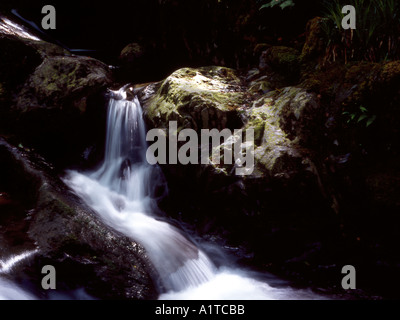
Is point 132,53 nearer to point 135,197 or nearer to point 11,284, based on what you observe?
point 135,197

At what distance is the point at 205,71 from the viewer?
6.04 meters

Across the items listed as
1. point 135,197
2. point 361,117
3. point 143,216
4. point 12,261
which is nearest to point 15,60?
point 135,197

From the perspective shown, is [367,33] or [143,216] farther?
[143,216]

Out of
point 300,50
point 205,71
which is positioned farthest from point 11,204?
point 300,50

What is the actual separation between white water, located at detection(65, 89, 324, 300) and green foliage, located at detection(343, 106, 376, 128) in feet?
7.82

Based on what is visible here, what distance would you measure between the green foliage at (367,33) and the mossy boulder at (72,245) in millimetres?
4359

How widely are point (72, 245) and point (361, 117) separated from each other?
401 centimetres

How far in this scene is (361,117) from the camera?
11.6 feet

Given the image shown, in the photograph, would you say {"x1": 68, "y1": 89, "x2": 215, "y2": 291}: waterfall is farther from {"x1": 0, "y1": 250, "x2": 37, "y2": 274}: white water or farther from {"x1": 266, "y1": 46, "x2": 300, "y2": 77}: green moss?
{"x1": 266, "y1": 46, "x2": 300, "y2": 77}: green moss

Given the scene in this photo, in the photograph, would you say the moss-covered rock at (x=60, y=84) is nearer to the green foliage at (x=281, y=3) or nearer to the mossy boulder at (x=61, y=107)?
the mossy boulder at (x=61, y=107)

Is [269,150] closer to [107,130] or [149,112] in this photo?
[149,112]

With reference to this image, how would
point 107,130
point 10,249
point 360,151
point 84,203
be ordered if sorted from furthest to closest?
point 107,130 < point 84,203 < point 360,151 < point 10,249

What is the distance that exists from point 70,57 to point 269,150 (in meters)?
4.96

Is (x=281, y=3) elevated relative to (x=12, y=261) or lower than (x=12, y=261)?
elevated
